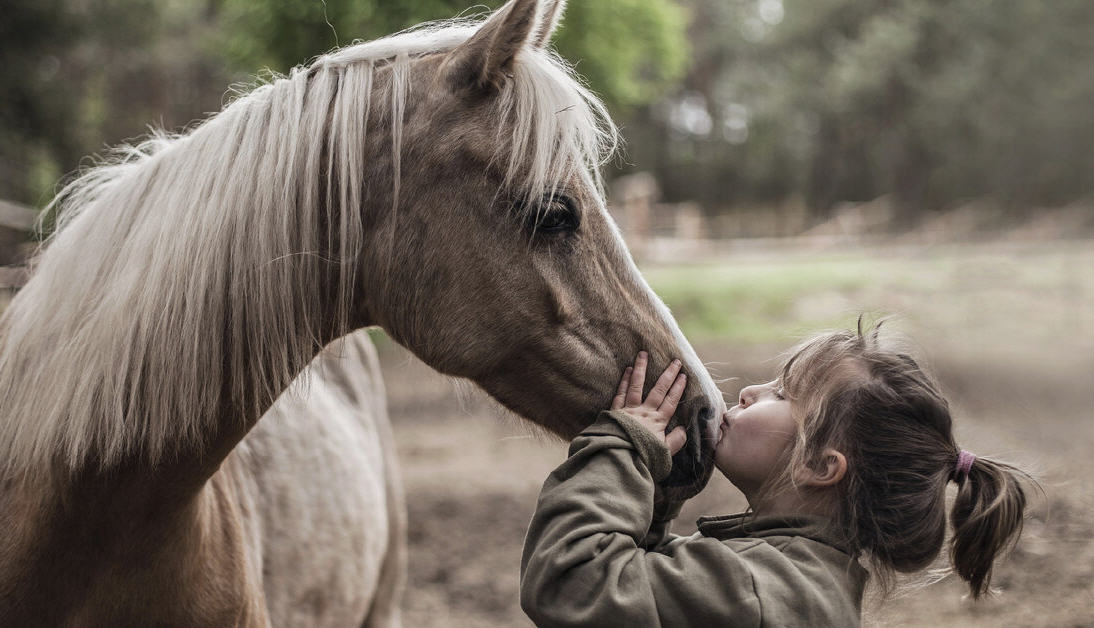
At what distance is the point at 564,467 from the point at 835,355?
25.6 inches

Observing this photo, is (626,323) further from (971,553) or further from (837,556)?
(971,553)

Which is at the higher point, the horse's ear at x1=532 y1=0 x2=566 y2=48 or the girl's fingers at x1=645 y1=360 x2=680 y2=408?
the horse's ear at x1=532 y1=0 x2=566 y2=48

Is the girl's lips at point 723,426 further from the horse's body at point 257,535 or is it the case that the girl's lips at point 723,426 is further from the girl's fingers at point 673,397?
the horse's body at point 257,535

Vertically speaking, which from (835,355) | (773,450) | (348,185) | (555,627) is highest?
(348,185)

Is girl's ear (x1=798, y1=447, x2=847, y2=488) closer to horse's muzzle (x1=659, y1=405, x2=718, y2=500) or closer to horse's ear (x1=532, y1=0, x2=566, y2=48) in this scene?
→ horse's muzzle (x1=659, y1=405, x2=718, y2=500)

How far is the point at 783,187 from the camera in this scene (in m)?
34.3

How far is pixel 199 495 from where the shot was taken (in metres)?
1.83

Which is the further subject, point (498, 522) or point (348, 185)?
point (498, 522)

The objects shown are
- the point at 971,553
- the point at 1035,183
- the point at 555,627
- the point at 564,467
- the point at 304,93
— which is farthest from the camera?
the point at 1035,183

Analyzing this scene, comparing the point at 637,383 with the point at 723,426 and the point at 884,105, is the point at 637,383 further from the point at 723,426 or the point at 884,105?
the point at 884,105

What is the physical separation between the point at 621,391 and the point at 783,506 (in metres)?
0.40

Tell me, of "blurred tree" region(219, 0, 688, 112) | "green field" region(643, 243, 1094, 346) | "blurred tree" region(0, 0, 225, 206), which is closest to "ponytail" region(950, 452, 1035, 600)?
"blurred tree" region(219, 0, 688, 112)

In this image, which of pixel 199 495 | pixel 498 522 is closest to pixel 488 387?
pixel 199 495

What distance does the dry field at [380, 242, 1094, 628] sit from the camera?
14.7 ft
